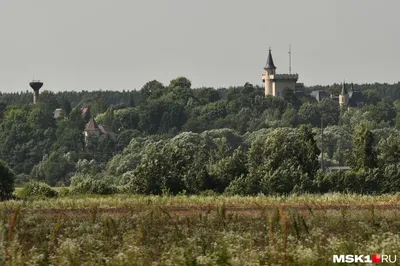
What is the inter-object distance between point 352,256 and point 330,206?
22.7 m

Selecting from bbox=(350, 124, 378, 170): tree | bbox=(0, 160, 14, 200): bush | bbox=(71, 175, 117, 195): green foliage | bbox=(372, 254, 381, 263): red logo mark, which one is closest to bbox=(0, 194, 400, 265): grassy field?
bbox=(372, 254, 381, 263): red logo mark

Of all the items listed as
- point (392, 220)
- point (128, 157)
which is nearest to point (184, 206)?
point (392, 220)

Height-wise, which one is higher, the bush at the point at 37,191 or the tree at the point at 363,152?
the tree at the point at 363,152

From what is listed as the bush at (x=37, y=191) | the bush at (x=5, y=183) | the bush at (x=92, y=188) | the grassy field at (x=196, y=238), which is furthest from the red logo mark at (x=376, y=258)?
the bush at (x=92, y=188)

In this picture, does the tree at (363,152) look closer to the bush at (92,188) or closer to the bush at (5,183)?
the bush at (92,188)

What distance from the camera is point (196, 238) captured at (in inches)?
1114

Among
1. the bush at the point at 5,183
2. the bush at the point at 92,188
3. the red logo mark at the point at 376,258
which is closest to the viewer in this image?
the red logo mark at the point at 376,258

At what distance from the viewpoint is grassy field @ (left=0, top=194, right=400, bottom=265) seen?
24.4 metres

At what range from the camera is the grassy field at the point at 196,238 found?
24.4 metres

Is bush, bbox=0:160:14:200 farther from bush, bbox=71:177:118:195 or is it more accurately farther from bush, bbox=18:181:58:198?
bush, bbox=71:177:118:195

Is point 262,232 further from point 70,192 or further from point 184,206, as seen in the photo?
point 70,192

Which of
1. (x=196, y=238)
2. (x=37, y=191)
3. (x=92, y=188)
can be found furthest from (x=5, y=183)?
Answer: (x=196, y=238)

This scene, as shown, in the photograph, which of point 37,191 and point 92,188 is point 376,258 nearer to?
point 37,191

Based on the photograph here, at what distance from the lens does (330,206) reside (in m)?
46.5
